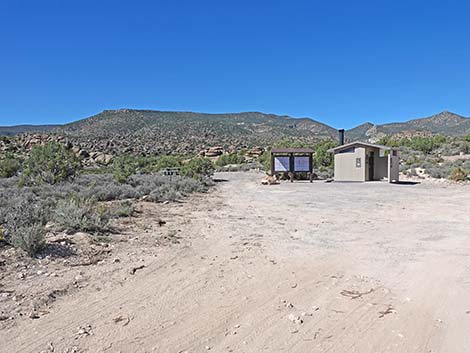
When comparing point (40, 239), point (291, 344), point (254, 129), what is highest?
point (254, 129)

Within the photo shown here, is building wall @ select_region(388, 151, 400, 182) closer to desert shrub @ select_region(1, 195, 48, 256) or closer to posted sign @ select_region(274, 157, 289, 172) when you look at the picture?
posted sign @ select_region(274, 157, 289, 172)

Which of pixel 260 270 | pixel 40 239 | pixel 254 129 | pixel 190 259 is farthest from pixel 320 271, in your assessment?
pixel 254 129

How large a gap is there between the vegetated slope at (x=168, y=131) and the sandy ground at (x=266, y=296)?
5037 centimetres

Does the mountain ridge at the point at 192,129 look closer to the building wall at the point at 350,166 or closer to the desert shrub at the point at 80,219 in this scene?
the building wall at the point at 350,166

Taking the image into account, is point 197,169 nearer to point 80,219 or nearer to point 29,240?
point 80,219

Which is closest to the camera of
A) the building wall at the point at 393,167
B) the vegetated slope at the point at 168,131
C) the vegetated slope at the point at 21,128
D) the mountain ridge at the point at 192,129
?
the building wall at the point at 393,167

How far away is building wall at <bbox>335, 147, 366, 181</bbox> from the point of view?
2691 centimetres

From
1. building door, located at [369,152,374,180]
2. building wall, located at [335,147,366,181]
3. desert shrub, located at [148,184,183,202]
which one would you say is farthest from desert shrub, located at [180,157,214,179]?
building door, located at [369,152,374,180]

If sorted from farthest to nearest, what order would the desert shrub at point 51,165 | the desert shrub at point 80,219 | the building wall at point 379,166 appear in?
the building wall at point 379,166 → the desert shrub at point 51,165 → the desert shrub at point 80,219

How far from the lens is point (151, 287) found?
4930mm

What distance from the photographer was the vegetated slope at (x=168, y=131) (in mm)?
63469

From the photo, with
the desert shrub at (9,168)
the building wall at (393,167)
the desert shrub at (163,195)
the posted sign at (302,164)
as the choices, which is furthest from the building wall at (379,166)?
the desert shrub at (9,168)

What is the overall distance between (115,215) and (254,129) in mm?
83091

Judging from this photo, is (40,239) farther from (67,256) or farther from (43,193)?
(43,193)
